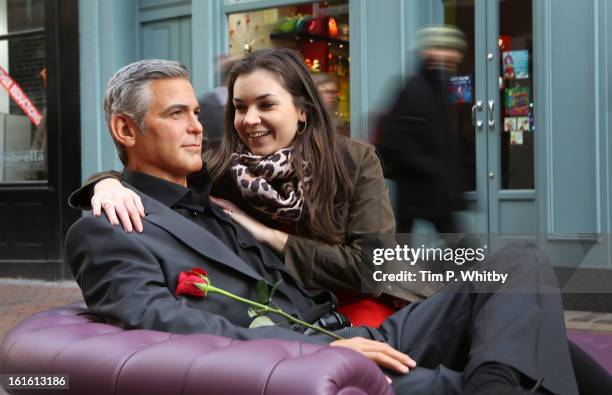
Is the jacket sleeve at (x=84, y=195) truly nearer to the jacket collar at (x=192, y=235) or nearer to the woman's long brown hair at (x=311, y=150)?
the jacket collar at (x=192, y=235)

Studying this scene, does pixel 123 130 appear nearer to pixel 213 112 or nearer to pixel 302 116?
pixel 302 116

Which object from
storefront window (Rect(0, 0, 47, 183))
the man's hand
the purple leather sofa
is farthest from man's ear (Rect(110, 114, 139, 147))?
storefront window (Rect(0, 0, 47, 183))

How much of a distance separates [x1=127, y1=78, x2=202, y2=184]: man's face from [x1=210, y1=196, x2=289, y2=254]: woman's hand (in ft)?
0.82

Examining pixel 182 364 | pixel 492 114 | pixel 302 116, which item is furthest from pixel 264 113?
pixel 492 114

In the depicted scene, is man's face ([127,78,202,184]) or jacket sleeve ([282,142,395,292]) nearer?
man's face ([127,78,202,184])

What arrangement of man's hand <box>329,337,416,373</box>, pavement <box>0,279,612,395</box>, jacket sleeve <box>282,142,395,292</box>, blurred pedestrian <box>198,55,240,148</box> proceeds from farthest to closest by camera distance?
pavement <box>0,279,612,395</box>, blurred pedestrian <box>198,55,240,148</box>, jacket sleeve <box>282,142,395,292</box>, man's hand <box>329,337,416,373</box>

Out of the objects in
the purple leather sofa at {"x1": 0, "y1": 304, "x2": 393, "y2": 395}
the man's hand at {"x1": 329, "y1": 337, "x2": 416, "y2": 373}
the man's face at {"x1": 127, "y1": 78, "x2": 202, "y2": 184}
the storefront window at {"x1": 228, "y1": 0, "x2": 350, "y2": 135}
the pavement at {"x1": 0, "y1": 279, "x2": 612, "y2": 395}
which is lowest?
the pavement at {"x1": 0, "y1": 279, "x2": 612, "y2": 395}

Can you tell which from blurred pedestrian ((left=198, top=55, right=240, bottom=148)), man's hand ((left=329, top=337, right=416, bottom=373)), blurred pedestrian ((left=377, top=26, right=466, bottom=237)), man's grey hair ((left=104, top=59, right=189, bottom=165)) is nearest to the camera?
man's hand ((left=329, top=337, right=416, bottom=373))

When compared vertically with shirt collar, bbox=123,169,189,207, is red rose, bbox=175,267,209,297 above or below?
below

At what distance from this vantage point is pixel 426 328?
273 centimetres

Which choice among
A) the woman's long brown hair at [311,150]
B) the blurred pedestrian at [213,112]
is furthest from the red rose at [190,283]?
the blurred pedestrian at [213,112]

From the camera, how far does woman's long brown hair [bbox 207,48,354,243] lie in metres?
3.04

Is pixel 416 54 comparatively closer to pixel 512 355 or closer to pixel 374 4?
pixel 374 4

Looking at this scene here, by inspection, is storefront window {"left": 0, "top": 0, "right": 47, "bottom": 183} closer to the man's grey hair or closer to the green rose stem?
the man's grey hair
